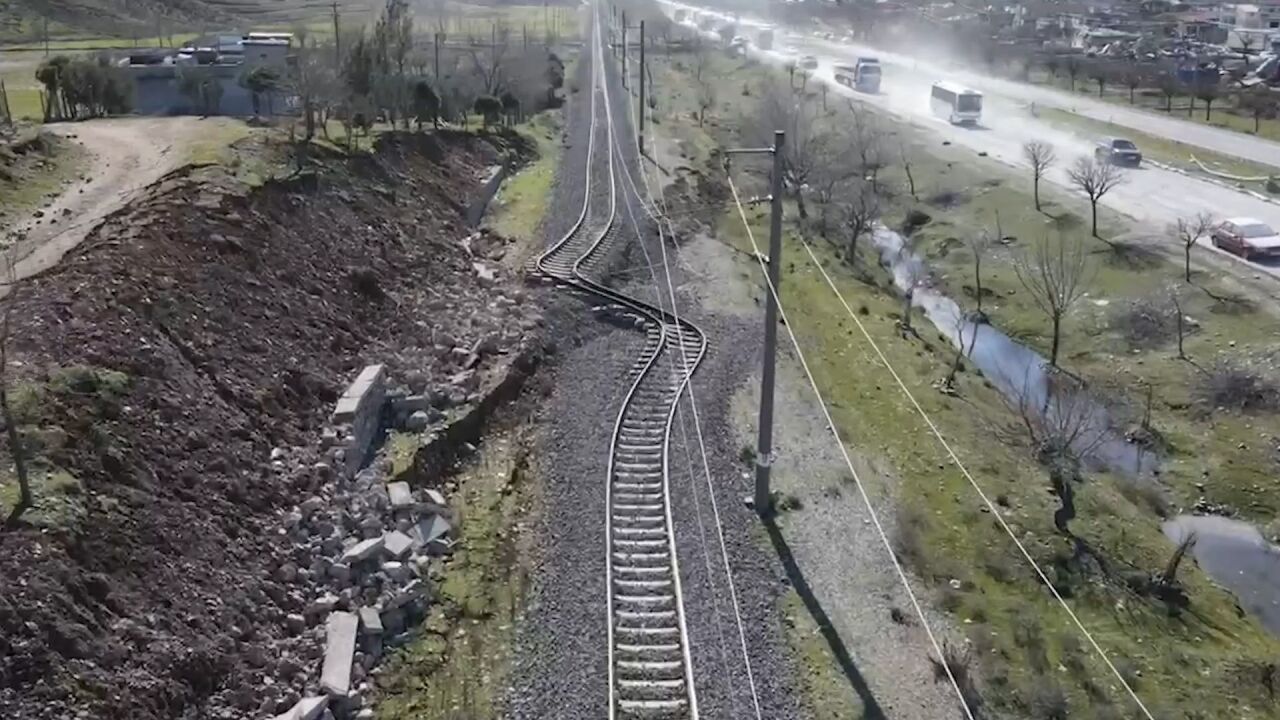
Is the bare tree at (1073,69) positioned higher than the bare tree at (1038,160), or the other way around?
the bare tree at (1073,69)

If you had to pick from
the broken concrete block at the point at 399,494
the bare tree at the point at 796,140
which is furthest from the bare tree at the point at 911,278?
the broken concrete block at the point at 399,494

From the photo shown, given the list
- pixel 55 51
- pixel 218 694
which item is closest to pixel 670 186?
pixel 218 694

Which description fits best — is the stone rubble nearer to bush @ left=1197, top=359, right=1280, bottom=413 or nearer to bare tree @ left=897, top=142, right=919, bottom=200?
bush @ left=1197, top=359, right=1280, bottom=413

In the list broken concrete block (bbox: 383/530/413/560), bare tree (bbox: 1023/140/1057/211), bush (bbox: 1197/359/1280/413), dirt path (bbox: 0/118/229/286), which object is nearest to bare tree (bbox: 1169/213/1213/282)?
bare tree (bbox: 1023/140/1057/211)

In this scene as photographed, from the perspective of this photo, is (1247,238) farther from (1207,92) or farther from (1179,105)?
(1179,105)

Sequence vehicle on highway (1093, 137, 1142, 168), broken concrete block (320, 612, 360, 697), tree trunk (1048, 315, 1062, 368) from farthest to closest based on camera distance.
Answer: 1. vehicle on highway (1093, 137, 1142, 168)
2. tree trunk (1048, 315, 1062, 368)
3. broken concrete block (320, 612, 360, 697)

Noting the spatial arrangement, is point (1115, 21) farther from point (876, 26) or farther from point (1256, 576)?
point (1256, 576)

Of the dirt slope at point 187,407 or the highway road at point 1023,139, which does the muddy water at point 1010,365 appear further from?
the dirt slope at point 187,407
